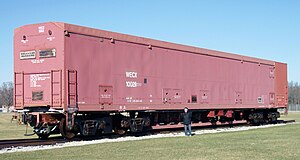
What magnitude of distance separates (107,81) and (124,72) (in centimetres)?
122

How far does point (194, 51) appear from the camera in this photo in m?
25.0

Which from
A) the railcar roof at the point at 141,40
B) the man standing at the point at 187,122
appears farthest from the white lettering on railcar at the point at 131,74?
the man standing at the point at 187,122

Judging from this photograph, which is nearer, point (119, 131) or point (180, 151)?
point (180, 151)

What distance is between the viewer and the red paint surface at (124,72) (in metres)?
17.5

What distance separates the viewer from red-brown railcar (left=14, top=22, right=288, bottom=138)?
17422 millimetres

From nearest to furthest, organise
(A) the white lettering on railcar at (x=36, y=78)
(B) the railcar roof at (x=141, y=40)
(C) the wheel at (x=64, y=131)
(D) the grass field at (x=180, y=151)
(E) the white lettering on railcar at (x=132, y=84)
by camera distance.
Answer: (D) the grass field at (x=180, y=151)
(C) the wheel at (x=64, y=131)
(B) the railcar roof at (x=141, y=40)
(A) the white lettering on railcar at (x=36, y=78)
(E) the white lettering on railcar at (x=132, y=84)

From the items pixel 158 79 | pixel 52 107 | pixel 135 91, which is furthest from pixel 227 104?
pixel 52 107

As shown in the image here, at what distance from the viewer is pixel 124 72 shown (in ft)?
65.6

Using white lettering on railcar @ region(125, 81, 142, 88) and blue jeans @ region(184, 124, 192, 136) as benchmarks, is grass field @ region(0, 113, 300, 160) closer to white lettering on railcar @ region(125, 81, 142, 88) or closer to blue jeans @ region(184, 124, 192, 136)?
white lettering on railcar @ region(125, 81, 142, 88)

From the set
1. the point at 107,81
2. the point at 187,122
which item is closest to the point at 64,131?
the point at 107,81

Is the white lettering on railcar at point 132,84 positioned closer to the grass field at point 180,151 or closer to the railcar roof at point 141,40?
the railcar roof at point 141,40

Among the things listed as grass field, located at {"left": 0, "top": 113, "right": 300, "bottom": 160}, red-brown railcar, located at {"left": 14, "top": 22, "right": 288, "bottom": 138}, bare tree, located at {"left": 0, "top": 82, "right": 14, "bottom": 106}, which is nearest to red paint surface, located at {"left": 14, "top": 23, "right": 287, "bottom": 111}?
red-brown railcar, located at {"left": 14, "top": 22, "right": 288, "bottom": 138}

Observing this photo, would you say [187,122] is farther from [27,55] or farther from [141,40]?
[27,55]

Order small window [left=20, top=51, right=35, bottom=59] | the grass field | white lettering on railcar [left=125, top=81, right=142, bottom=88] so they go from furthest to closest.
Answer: white lettering on railcar [left=125, top=81, right=142, bottom=88]
small window [left=20, top=51, right=35, bottom=59]
the grass field
